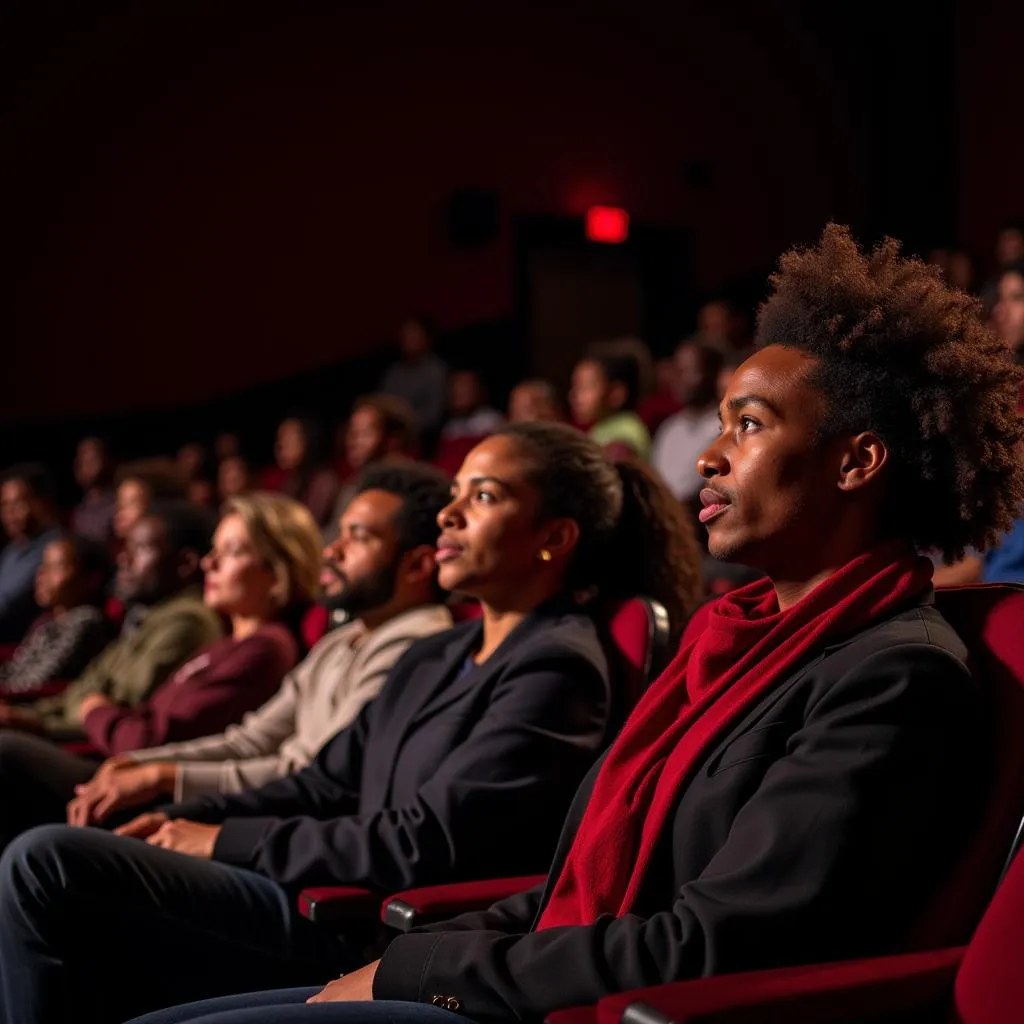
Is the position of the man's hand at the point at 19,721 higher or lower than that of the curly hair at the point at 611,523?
lower

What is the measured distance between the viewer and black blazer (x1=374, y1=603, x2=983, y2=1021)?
3.12 feet

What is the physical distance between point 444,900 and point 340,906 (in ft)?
0.56

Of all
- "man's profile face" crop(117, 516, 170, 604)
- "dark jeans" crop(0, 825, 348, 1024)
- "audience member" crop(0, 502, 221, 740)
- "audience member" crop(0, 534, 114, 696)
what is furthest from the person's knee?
"audience member" crop(0, 534, 114, 696)

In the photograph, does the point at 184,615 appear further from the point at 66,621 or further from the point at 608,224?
the point at 608,224

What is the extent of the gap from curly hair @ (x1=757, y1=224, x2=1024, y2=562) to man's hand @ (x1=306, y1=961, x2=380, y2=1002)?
0.60 m

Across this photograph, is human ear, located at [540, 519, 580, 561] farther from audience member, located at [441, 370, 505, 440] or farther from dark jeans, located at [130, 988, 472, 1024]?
audience member, located at [441, 370, 505, 440]

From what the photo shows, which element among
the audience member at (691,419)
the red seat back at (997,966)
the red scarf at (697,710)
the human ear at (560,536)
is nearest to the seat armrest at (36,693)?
the human ear at (560,536)

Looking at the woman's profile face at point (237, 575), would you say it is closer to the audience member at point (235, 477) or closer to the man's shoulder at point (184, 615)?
the man's shoulder at point (184, 615)

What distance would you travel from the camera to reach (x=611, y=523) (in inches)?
70.6

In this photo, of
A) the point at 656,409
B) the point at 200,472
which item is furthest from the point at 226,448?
the point at 656,409

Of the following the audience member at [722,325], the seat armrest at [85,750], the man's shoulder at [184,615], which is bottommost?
the seat armrest at [85,750]

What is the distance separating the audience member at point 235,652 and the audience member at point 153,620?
49 millimetres

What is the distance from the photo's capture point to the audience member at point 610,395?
4250 millimetres

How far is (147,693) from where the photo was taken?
279 centimetres
